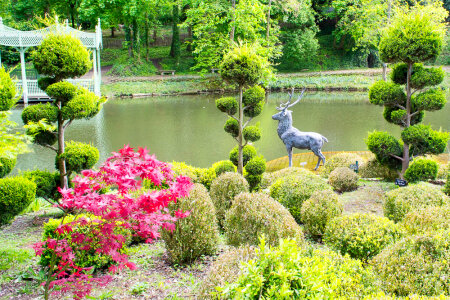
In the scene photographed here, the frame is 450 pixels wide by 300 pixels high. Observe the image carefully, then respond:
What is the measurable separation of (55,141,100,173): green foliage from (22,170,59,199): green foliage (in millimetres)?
322

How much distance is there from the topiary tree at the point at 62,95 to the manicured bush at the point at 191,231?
2.68 m

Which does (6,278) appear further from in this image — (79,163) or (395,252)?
(395,252)

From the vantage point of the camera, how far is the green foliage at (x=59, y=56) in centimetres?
593

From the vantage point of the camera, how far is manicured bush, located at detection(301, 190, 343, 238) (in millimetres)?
5023

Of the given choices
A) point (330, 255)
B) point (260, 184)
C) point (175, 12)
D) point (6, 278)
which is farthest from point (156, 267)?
point (175, 12)

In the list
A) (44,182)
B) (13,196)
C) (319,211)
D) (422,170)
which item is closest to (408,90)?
(422,170)

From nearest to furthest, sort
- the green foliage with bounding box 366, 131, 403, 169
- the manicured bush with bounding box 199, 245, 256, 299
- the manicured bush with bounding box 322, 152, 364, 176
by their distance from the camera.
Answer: the manicured bush with bounding box 199, 245, 256, 299 → the green foliage with bounding box 366, 131, 403, 169 → the manicured bush with bounding box 322, 152, 364, 176

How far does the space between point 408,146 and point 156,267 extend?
5.66 metres

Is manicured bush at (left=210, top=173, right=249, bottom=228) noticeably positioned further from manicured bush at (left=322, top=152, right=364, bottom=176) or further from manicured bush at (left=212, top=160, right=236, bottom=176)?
manicured bush at (left=322, top=152, right=364, bottom=176)

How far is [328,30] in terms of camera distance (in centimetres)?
3541

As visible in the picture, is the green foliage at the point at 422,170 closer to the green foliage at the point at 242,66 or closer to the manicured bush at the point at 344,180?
the manicured bush at the point at 344,180

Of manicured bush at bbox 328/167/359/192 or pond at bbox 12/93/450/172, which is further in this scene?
pond at bbox 12/93/450/172

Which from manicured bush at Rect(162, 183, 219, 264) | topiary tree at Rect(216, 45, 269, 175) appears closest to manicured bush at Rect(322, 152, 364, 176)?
topiary tree at Rect(216, 45, 269, 175)

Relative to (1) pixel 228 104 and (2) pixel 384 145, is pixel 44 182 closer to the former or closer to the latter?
(1) pixel 228 104
